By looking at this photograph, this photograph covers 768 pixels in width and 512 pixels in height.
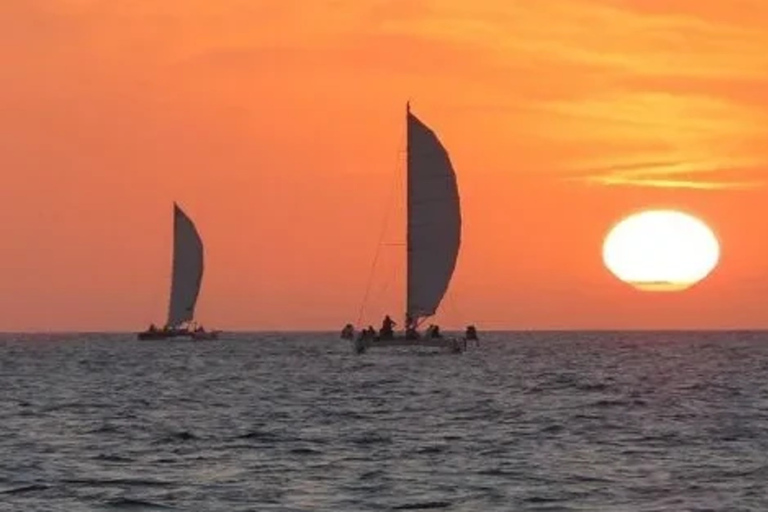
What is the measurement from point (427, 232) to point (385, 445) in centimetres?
6270

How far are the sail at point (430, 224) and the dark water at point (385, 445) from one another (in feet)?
71.4

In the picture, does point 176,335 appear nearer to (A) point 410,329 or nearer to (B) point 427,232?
(A) point 410,329

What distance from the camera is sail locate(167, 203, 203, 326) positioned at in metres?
176

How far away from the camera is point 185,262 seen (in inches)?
Result: 6954

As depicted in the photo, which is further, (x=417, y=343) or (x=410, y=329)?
(x=410, y=329)

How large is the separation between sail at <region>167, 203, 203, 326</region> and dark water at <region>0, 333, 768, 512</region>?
297 feet

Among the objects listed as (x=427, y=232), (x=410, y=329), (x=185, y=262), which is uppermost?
(x=185, y=262)

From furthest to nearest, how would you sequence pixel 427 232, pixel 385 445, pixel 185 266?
pixel 185 266 → pixel 427 232 → pixel 385 445

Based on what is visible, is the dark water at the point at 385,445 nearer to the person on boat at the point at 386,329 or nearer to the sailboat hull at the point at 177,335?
the person on boat at the point at 386,329

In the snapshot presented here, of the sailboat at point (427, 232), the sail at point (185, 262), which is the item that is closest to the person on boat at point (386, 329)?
the sailboat at point (427, 232)

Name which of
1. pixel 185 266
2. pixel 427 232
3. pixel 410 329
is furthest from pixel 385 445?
pixel 185 266

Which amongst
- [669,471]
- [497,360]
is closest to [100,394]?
[669,471]

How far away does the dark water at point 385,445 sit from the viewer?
1339 inches

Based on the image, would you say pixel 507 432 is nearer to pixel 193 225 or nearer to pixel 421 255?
pixel 421 255
